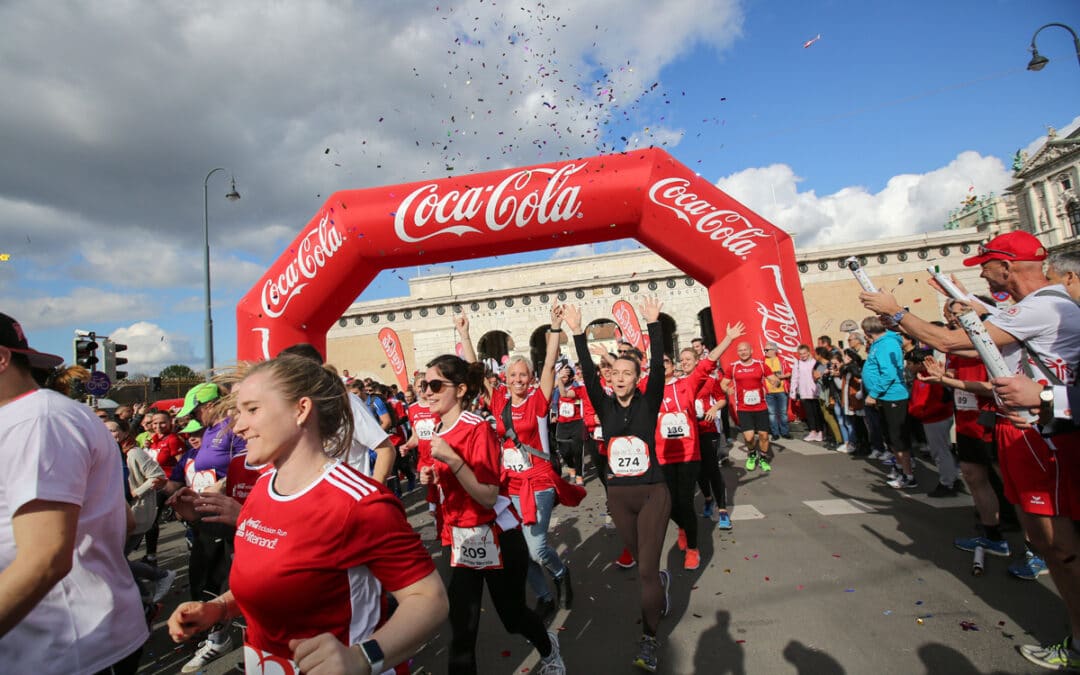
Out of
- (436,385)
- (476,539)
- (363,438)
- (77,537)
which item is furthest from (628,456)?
(77,537)

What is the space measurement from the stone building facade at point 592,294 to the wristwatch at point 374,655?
31.2m

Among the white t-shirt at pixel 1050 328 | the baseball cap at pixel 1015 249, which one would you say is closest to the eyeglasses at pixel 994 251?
the baseball cap at pixel 1015 249

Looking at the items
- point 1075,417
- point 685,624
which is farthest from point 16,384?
point 1075,417

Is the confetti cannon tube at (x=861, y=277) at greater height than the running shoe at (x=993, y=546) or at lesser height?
greater

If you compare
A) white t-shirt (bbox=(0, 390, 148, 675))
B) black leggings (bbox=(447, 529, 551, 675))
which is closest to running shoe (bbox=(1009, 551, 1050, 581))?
black leggings (bbox=(447, 529, 551, 675))

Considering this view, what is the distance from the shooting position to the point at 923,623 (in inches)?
136

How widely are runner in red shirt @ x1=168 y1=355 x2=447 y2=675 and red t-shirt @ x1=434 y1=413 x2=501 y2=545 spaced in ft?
4.19

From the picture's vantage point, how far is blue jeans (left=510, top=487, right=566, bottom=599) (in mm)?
3887

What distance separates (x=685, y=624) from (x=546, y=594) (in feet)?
3.18

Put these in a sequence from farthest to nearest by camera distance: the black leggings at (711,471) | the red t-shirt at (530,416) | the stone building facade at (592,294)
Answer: the stone building facade at (592,294) < the black leggings at (711,471) < the red t-shirt at (530,416)

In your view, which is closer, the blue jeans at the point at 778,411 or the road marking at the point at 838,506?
the road marking at the point at 838,506

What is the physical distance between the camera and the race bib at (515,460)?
14.1ft

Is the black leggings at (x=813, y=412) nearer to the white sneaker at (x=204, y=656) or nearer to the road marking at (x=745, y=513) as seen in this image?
the road marking at (x=745, y=513)

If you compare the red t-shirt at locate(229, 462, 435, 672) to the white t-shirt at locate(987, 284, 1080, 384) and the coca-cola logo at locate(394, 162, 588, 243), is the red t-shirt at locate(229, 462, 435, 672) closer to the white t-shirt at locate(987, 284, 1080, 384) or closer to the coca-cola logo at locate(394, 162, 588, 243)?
the white t-shirt at locate(987, 284, 1080, 384)
